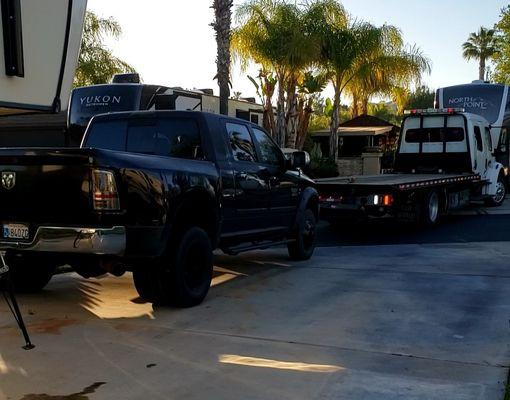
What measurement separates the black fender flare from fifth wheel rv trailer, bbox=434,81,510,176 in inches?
456

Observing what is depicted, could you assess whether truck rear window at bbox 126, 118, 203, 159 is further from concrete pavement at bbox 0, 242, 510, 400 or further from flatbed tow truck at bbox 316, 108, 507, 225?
flatbed tow truck at bbox 316, 108, 507, 225

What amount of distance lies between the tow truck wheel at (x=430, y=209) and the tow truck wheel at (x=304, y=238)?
4330mm

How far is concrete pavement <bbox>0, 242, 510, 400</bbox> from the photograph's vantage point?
4273 millimetres

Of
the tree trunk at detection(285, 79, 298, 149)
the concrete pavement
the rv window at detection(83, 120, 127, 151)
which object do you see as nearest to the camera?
the concrete pavement

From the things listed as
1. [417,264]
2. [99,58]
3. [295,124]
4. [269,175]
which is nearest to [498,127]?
[295,124]

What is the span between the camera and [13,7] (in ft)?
9.79

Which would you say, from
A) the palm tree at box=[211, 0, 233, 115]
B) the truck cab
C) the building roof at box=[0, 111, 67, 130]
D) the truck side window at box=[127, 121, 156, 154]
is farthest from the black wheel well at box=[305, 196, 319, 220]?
the building roof at box=[0, 111, 67, 130]

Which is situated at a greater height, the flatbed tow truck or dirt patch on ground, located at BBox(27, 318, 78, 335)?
the flatbed tow truck

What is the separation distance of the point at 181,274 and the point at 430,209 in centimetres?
847

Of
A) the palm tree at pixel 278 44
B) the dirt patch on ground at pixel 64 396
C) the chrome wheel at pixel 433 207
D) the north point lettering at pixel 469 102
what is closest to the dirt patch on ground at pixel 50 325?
the dirt patch on ground at pixel 64 396

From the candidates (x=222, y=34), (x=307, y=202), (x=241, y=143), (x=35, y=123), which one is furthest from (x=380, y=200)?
(x=35, y=123)

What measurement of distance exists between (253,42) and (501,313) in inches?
734

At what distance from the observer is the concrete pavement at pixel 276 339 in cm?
427

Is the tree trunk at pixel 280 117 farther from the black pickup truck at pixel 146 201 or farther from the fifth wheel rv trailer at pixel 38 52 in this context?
the fifth wheel rv trailer at pixel 38 52
